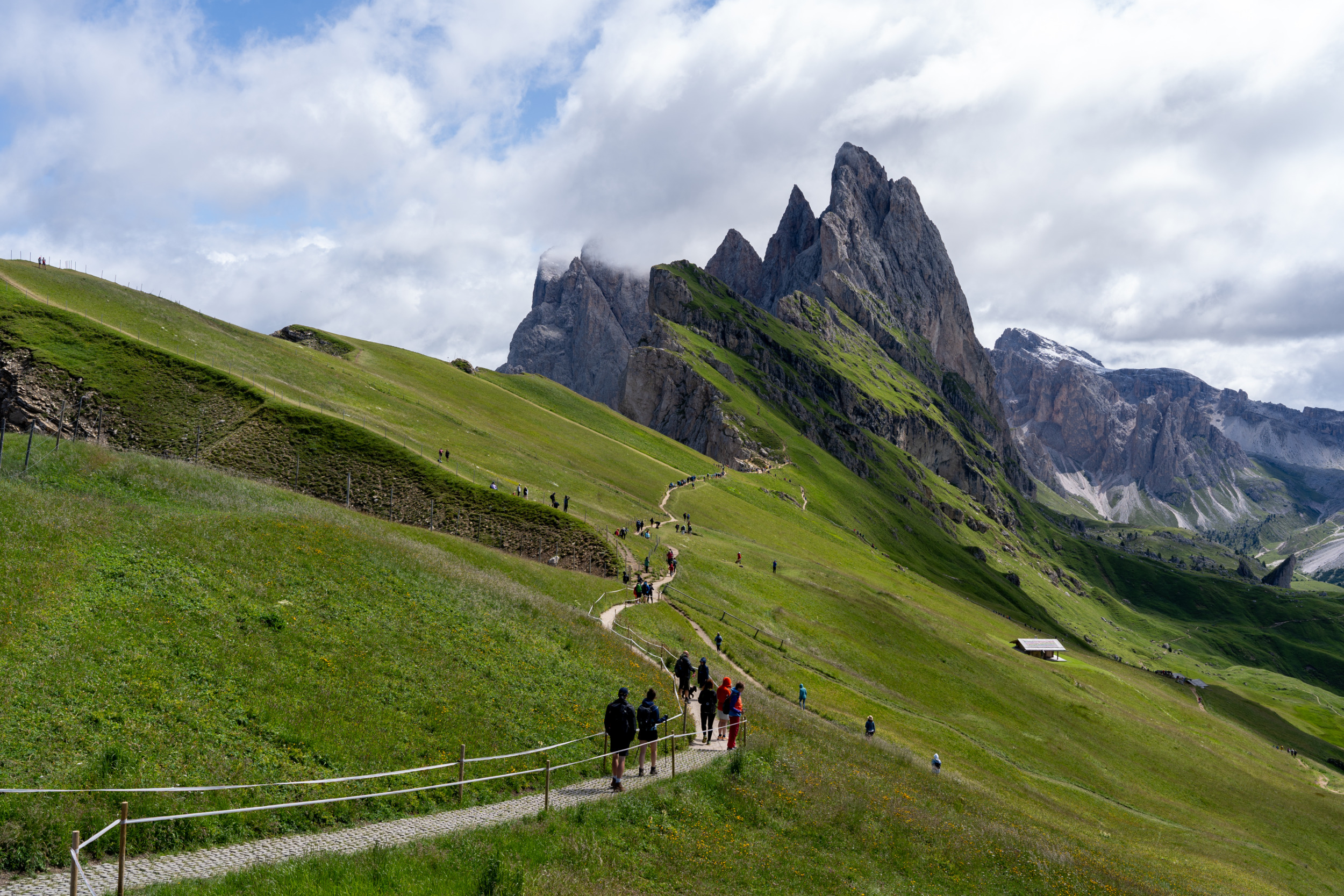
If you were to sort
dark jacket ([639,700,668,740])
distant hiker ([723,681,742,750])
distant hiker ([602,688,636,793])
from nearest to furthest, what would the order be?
distant hiker ([602,688,636,793])
dark jacket ([639,700,668,740])
distant hiker ([723,681,742,750])

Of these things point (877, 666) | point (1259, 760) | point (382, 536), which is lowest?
point (1259, 760)

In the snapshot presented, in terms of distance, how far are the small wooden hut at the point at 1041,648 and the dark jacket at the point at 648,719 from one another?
3806 inches

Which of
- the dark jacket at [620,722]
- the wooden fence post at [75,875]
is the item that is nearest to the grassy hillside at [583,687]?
the dark jacket at [620,722]

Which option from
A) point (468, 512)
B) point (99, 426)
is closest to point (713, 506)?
point (468, 512)

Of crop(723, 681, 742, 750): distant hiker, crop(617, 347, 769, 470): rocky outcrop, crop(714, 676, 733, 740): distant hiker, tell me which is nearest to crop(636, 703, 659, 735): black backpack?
crop(723, 681, 742, 750): distant hiker

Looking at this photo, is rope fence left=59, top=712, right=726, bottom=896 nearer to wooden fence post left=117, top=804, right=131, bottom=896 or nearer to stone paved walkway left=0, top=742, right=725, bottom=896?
wooden fence post left=117, top=804, right=131, bottom=896

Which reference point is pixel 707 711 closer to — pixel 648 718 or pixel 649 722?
pixel 649 722

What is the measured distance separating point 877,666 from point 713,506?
45.4 meters

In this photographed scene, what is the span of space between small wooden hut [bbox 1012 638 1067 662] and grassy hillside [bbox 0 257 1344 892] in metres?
11.3

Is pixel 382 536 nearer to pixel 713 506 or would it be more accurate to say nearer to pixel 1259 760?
pixel 713 506

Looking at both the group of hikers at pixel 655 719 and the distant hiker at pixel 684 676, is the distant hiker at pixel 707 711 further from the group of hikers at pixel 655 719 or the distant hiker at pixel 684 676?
the distant hiker at pixel 684 676

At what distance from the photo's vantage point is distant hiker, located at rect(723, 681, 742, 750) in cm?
2594

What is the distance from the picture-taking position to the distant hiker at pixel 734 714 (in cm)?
2594

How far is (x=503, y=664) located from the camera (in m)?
27.2
